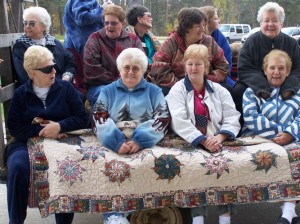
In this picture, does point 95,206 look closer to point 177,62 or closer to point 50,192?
point 50,192

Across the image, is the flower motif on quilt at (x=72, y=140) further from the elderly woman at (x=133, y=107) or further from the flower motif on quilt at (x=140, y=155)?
the flower motif on quilt at (x=140, y=155)

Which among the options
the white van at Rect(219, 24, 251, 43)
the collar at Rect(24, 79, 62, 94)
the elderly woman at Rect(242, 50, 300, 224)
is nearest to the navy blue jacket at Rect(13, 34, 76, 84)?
the collar at Rect(24, 79, 62, 94)

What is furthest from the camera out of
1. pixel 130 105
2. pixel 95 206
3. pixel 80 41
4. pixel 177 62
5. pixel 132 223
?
pixel 80 41

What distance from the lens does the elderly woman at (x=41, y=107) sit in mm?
3436

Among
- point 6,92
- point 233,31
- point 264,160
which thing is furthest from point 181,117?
point 233,31

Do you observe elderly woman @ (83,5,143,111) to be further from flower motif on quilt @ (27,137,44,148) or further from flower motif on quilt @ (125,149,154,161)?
flower motif on quilt @ (125,149,154,161)

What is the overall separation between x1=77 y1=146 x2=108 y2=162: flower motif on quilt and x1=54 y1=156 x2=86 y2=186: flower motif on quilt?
3.7 inches

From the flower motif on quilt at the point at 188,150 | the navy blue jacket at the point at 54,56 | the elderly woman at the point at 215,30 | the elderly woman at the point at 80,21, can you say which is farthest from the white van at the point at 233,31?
the flower motif on quilt at the point at 188,150

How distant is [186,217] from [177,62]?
153 cm

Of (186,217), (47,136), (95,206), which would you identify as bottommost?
(186,217)

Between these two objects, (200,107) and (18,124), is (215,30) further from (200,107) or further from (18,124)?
(18,124)

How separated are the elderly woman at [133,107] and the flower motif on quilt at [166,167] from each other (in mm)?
263

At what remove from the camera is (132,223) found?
3320 mm

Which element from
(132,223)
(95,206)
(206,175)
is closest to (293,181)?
(206,175)
